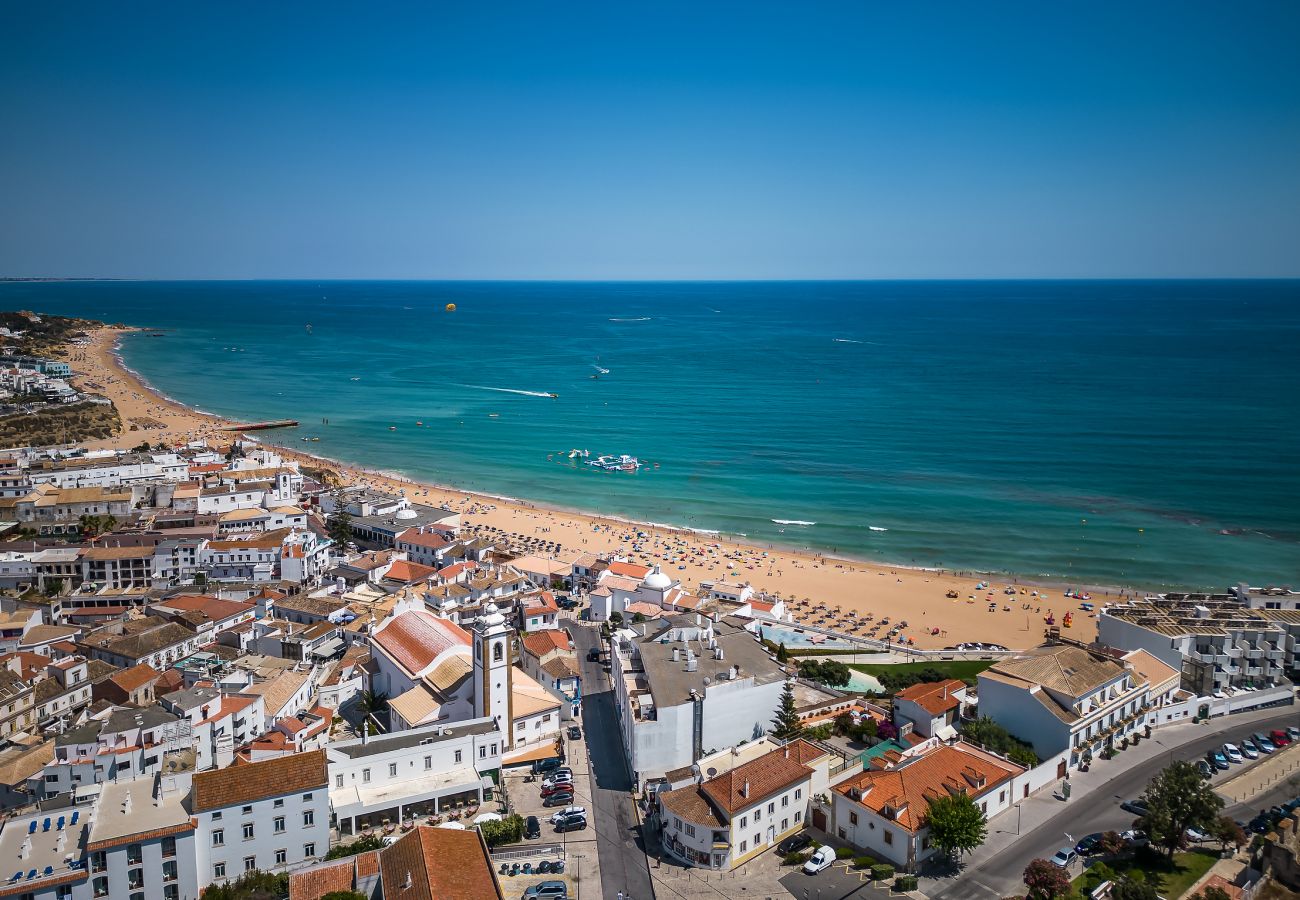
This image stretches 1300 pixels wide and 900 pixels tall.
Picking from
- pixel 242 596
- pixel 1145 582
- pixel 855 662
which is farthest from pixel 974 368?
pixel 242 596

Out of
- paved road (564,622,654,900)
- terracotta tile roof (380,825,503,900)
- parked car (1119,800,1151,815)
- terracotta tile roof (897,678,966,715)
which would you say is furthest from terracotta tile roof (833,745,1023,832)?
terracotta tile roof (380,825,503,900)

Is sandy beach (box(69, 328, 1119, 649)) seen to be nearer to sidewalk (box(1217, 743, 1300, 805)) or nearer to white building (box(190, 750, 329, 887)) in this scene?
sidewalk (box(1217, 743, 1300, 805))

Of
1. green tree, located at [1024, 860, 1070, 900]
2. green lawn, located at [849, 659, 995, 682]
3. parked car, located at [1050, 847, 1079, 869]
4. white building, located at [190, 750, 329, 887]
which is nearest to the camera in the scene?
green tree, located at [1024, 860, 1070, 900]

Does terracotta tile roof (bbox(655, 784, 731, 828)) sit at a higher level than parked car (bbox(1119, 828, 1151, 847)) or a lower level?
higher

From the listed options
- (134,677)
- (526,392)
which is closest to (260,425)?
(526,392)

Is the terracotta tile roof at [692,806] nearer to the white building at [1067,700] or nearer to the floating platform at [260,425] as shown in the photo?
the white building at [1067,700]

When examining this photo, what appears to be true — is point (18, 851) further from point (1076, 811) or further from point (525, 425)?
point (525, 425)
